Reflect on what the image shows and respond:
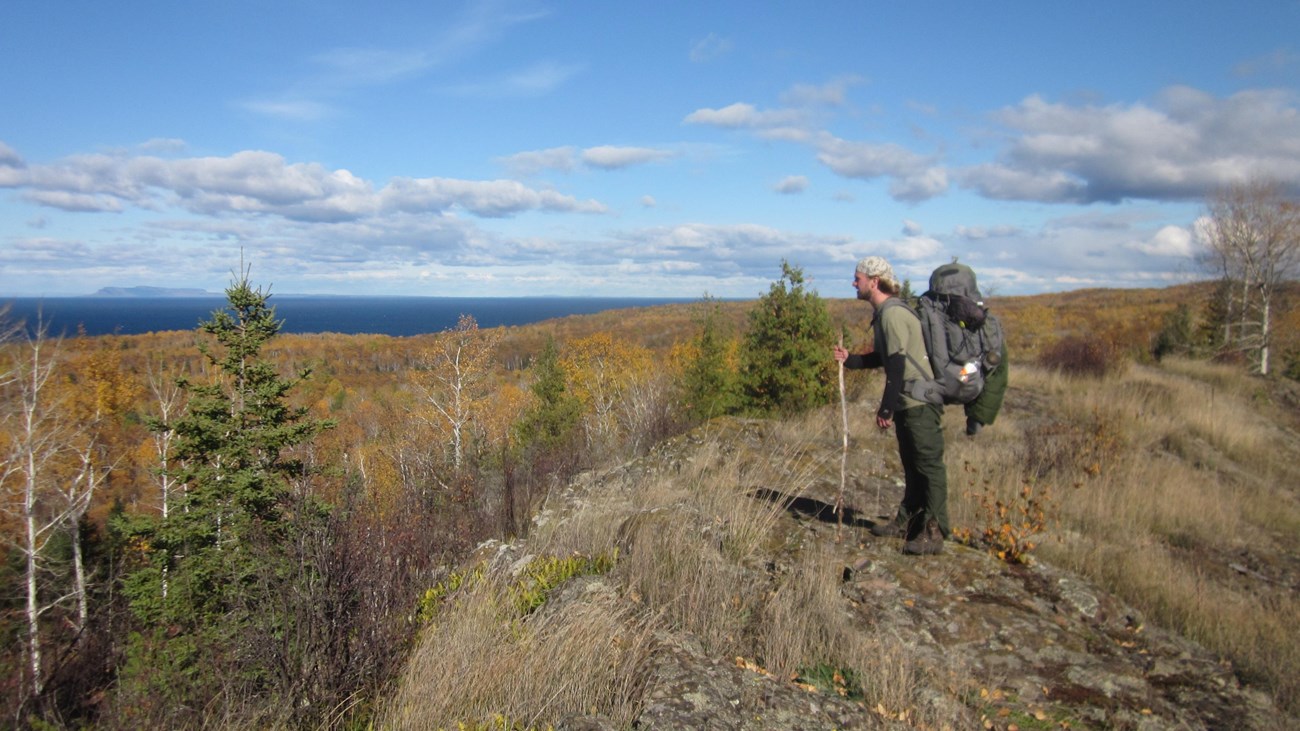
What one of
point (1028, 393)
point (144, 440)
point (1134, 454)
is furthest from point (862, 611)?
point (144, 440)

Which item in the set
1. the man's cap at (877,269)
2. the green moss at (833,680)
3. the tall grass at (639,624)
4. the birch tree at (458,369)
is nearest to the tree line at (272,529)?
the tall grass at (639,624)

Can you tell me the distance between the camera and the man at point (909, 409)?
4.26 meters

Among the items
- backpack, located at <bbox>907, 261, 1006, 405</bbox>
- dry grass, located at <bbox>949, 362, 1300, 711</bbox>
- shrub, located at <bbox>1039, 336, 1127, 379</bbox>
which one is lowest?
dry grass, located at <bbox>949, 362, 1300, 711</bbox>

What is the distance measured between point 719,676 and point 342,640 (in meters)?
1.64

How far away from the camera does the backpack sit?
424 cm

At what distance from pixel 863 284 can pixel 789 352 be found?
8.24 meters

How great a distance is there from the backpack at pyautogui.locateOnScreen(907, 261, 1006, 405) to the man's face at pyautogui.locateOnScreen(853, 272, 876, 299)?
0.39 meters

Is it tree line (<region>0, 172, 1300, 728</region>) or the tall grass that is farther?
A: tree line (<region>0, 172, 1300, 728</region>)

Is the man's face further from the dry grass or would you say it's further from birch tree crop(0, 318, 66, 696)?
birch tree crop(0, 318, 66, 696)

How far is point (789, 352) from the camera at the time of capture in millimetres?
12641

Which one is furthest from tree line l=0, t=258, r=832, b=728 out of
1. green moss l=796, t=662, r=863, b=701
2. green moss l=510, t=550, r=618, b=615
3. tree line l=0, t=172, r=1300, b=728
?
green moss l=796, t=662, r=863, b=701

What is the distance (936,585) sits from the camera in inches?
159

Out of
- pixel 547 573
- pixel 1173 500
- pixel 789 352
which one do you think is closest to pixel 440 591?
pixel 547 573

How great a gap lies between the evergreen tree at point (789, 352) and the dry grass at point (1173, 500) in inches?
109
